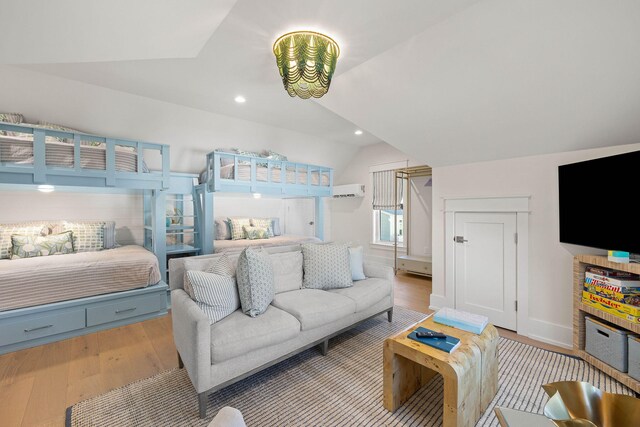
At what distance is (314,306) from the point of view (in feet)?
7.28

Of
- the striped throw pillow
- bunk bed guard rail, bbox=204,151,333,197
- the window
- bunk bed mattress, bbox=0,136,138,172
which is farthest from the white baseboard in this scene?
bunk bed mattress, bbox=0,136,138,172

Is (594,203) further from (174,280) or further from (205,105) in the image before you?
(205,105)


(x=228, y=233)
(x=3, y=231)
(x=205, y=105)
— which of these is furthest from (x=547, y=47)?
(x=3, y=231)

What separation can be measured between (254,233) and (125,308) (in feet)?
7.54

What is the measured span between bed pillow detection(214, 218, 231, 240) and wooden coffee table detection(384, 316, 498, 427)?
3895 mm

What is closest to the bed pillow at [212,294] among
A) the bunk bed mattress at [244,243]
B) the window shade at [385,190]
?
the bunk bed mattress at [244,243]

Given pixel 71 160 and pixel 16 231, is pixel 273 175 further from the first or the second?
pixel 16 231

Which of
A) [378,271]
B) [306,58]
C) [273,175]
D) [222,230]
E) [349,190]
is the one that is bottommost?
[378,271]

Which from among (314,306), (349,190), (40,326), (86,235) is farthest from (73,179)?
(349,190)

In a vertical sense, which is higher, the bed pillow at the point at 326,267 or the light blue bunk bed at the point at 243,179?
the light blue bunk bed at the point at 243,179

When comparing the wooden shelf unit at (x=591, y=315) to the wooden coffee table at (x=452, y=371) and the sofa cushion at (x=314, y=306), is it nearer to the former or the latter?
the wooden coffee table at (x=452, y=371)

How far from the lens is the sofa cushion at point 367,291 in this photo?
8.32 feet

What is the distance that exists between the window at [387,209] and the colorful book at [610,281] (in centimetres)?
321

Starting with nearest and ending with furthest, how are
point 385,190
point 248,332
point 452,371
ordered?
point 452,371 < point 248,332 < point 385,190
